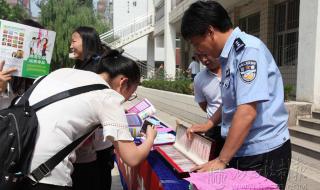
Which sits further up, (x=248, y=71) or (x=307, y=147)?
(x=248, y=71)

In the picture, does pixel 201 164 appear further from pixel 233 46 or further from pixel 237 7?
pixel 237 7

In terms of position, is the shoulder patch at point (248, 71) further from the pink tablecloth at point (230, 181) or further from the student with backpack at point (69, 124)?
the student with backpack at point (69, 124)

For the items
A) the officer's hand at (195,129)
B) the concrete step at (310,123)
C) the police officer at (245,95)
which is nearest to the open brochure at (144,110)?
the officer's hand at (195,129)

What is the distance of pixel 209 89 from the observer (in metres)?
2.94

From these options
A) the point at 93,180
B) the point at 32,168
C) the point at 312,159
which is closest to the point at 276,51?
the point at 312,159

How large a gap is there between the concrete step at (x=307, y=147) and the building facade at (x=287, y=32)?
2.81 ft

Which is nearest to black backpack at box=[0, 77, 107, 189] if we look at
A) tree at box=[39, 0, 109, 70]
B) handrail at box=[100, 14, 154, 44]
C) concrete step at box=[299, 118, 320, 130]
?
concrete step at box=[299, 118, 320, 130]

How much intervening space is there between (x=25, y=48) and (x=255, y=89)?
144 centimetres

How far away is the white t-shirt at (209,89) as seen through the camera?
2.92 m

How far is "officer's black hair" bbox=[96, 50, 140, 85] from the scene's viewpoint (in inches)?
72.7

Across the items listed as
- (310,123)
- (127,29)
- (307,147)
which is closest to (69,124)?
(307,147)

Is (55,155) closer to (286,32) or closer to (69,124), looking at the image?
(69,124)

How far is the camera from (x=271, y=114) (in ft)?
5.62

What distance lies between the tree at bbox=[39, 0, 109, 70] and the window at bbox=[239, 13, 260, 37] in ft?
44.5
